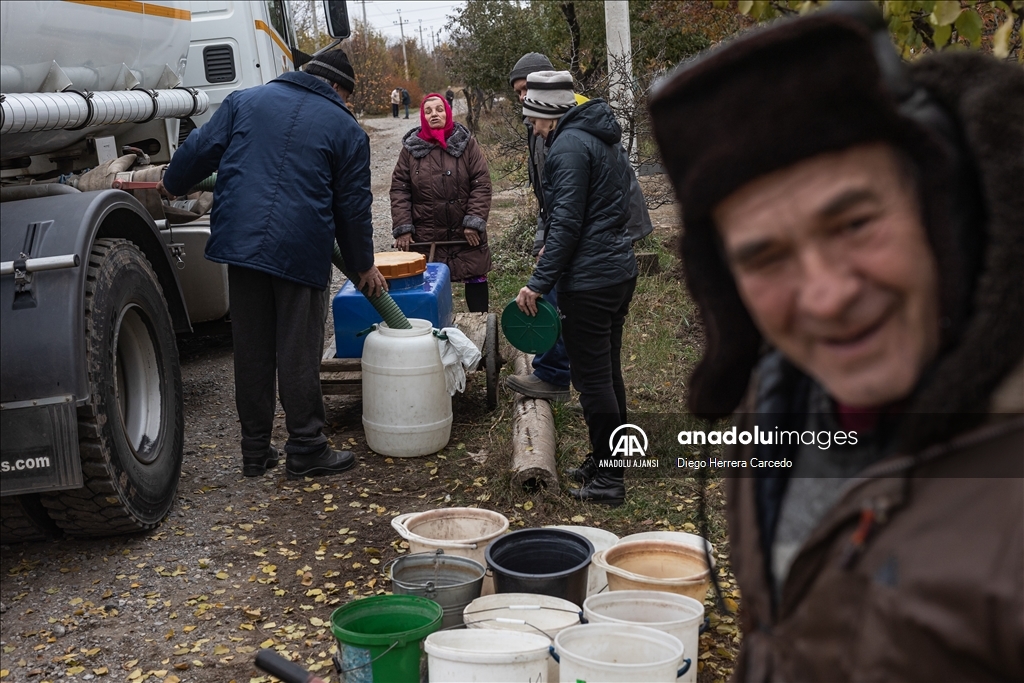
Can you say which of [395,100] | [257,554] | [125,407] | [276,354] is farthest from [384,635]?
[395,100]

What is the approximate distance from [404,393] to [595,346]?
1.23 m

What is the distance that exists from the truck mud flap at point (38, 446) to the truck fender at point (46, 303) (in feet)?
0.15

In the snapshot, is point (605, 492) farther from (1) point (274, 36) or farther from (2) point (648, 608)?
(1) point (274, 36)

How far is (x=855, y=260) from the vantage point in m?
0.97

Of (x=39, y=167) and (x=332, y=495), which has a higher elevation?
(x=39, y=167)

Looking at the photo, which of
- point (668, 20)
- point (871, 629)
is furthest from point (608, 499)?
point (668, 20)

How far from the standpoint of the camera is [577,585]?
10.6 feet

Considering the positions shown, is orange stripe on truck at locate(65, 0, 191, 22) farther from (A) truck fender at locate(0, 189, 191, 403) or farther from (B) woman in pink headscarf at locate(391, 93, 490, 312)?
(B) woman in pink headscarf at locate(391, 93, 490, 312)

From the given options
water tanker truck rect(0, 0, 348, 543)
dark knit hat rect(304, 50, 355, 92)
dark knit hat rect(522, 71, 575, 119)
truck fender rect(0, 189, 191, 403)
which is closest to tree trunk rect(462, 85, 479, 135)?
water tanker truck rect(0, 0, 348, 543)

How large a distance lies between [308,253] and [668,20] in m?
16.8

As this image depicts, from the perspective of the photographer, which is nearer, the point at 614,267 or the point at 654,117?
the point at 654,117

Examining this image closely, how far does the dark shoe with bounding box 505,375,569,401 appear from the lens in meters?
5.74

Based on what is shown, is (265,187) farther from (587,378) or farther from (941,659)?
(941,659)

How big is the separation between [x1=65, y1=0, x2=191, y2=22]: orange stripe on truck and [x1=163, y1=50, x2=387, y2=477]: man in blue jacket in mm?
805
